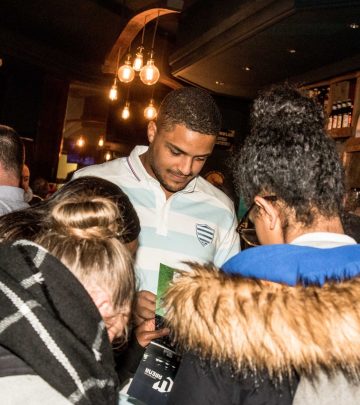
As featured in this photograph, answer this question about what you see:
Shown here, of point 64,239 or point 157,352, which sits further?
point 157,352

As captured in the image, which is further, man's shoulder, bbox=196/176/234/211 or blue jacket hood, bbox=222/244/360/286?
man's shoulder, bbox=196/176/234/211

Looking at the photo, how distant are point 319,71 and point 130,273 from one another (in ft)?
18.0

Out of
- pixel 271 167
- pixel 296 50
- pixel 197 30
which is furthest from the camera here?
pixel 197 30

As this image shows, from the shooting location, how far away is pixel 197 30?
718 cm

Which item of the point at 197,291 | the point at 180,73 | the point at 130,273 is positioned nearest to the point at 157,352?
the point at 130,273

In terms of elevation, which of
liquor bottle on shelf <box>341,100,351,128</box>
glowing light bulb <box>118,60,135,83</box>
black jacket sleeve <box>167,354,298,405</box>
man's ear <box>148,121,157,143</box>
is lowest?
black jacket sleeve <box>167,354,298,405</box>

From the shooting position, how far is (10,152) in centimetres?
292

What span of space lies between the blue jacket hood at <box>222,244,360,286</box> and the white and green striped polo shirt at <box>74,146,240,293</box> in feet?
3.62

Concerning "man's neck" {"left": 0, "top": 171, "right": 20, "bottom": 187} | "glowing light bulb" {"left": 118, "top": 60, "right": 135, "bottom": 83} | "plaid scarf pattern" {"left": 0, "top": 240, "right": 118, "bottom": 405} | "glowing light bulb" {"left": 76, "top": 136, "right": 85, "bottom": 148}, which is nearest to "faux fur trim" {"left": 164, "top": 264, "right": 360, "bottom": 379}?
"plaid scarf pattern" {"left": 0, "top": 240, "right": 118, "bottom": 405}

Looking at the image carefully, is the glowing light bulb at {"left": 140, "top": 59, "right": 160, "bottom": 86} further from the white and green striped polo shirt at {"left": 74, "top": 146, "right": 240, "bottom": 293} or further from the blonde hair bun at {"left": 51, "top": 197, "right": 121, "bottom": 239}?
the blonde hair bun at {"left": 51, "top": 197, "right": 121, "bottom": 239}

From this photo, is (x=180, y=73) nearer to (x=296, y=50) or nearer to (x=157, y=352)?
(x=296, y=50)

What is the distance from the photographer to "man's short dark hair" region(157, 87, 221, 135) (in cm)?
233

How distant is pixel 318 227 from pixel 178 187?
1.18 m

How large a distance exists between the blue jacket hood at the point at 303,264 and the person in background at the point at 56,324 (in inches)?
14.0
